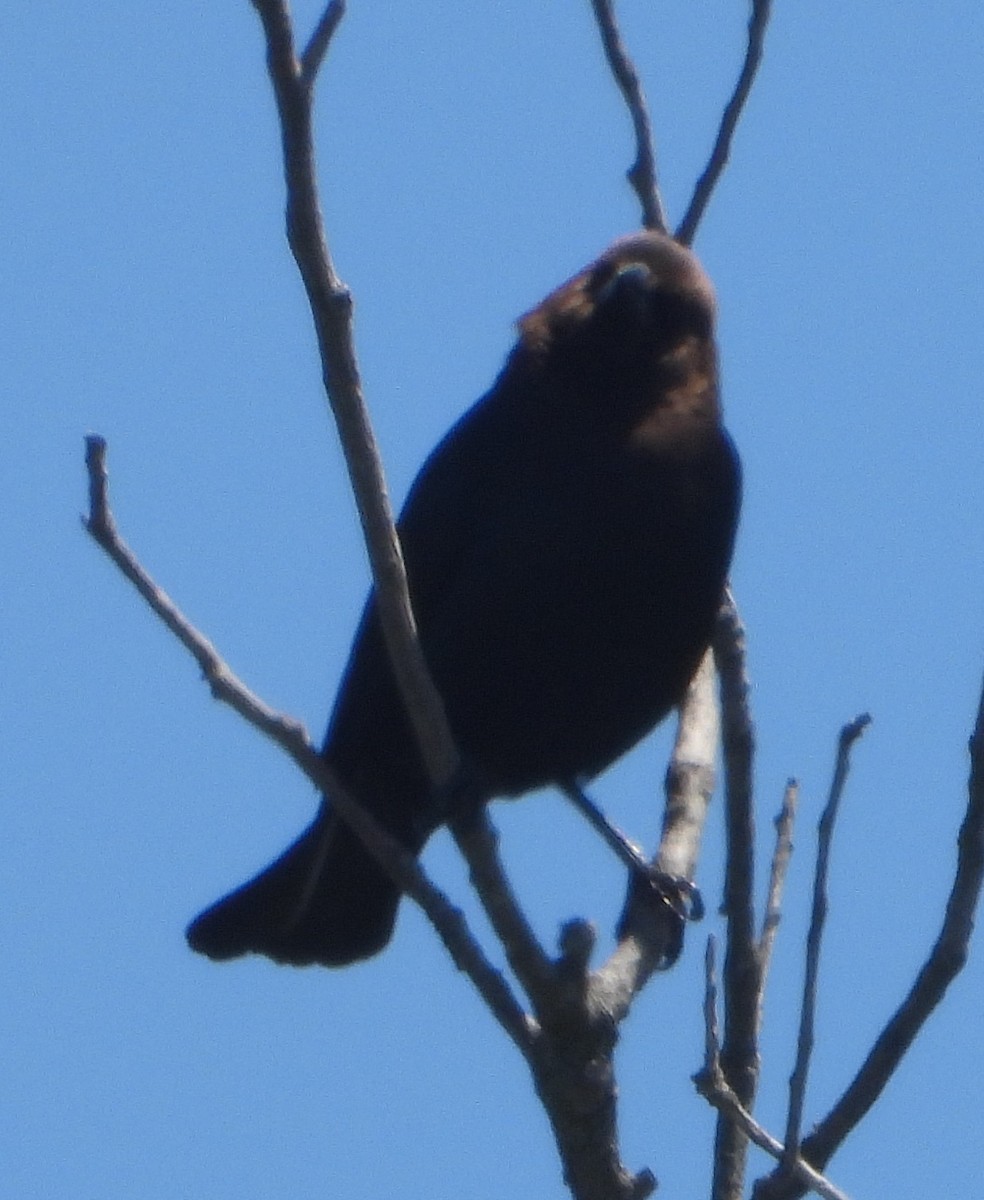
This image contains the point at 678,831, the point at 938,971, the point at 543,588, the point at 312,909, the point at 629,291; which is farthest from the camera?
the point at 629,291

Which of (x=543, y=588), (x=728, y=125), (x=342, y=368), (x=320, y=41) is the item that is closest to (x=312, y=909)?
(x=543, y=588)

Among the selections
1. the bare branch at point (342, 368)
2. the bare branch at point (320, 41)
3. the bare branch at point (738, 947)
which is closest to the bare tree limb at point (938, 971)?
the bare branch at point (738, 947)

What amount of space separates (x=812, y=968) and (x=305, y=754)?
76 cm

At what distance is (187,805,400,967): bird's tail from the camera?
468cm

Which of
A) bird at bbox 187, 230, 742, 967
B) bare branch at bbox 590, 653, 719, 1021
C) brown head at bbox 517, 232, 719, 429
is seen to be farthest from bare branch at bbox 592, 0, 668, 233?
bare branch at bbox 590, 653, 719, 1021

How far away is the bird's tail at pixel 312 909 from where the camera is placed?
4.68 meters

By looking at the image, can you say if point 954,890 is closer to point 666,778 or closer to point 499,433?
point 666,778

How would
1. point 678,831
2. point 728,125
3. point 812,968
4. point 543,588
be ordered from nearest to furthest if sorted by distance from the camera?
point 812,968, point 728,125, point 678,831, point 543,588

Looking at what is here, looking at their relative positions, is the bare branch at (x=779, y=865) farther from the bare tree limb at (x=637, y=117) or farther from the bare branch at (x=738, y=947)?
the bare tree limb at (x=637, y=117)

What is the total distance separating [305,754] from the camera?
302 cm

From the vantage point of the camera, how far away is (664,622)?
4395 mm

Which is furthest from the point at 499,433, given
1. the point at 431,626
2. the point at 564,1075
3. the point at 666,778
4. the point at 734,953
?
the point at 564,1075

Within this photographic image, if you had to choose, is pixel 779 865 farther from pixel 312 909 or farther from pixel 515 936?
pixel 312 909

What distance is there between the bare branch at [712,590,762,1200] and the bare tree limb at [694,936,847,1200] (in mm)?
385
